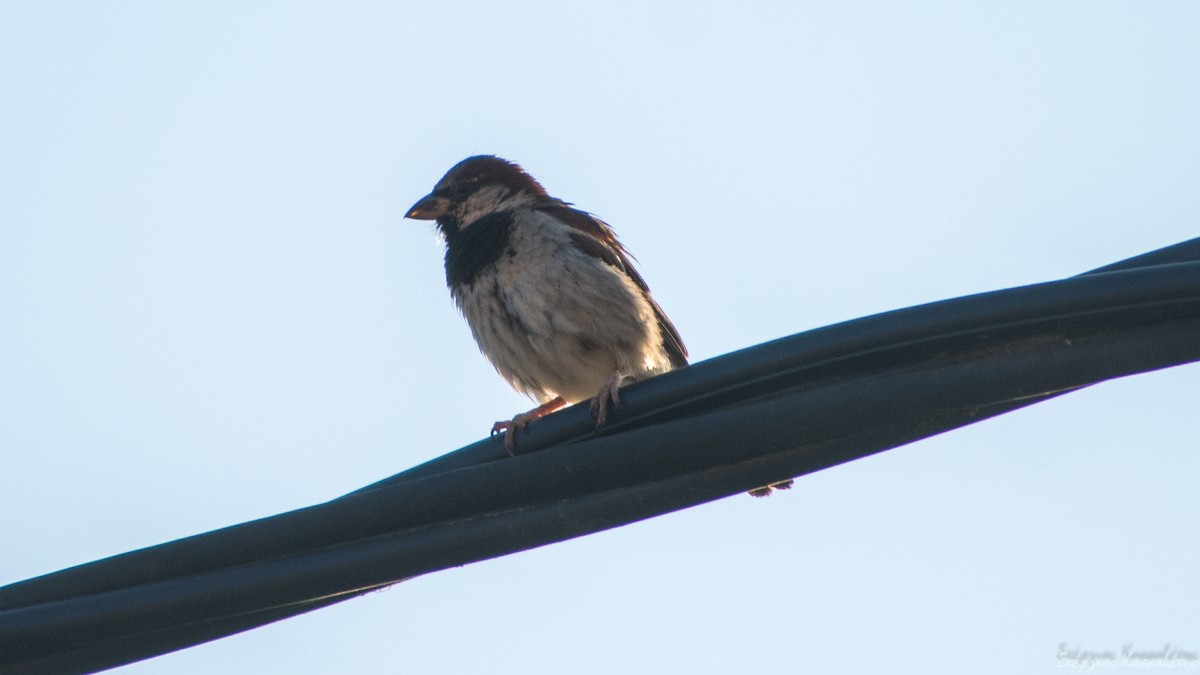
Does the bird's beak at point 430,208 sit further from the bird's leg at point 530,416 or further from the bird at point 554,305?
the bird's leg at point 530,416

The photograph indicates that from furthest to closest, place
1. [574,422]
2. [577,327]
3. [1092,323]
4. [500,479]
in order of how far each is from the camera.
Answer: [577,327] < [574,422] < [500,479] < [1092,323]

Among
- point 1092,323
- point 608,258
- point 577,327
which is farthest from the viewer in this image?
point 608,258

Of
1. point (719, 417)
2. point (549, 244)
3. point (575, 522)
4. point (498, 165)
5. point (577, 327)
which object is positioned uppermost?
point (498, 165)

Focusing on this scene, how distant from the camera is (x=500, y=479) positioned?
358 cm

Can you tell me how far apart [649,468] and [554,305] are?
3.08 meters

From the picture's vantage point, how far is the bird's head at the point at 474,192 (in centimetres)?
789

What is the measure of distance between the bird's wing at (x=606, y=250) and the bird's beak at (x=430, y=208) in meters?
0.83

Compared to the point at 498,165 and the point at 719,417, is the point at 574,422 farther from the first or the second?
the point at 498,165

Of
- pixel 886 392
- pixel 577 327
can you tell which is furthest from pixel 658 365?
pixel 886 392

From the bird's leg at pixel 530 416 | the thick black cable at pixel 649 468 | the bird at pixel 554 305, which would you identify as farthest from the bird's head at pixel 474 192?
the thick black cable at pixel 649 468

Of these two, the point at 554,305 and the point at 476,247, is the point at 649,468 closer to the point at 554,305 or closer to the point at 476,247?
the point at 554,305

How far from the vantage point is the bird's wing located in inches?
280

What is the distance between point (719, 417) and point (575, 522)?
45 cm

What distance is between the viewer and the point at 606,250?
7.20 m
